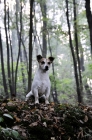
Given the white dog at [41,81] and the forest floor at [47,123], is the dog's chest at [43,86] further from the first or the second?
the forest floor at [47,123]

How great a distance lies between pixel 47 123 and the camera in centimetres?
402

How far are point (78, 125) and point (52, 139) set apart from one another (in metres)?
0.86

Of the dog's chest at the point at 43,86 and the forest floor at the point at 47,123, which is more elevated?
the dog's chest at the point at 43,86

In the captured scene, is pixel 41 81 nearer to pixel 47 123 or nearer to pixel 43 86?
pixel 43 86

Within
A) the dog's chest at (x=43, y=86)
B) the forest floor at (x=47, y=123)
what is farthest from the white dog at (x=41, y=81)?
the forest floor at (x=47, y=123)

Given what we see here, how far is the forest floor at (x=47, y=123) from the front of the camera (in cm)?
361

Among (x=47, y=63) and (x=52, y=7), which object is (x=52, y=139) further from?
(x=52, y=7)

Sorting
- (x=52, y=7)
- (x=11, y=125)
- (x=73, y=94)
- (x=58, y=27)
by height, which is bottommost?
(x=73, y=94)

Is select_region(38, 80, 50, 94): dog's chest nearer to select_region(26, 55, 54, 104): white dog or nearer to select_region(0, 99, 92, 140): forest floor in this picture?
select_region(26, 55, 54, 104): white dog

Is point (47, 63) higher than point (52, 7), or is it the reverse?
point (52, 7)

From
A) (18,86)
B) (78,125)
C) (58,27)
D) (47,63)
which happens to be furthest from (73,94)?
(78,125)

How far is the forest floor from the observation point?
361 centimetres

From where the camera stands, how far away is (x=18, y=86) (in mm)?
23547

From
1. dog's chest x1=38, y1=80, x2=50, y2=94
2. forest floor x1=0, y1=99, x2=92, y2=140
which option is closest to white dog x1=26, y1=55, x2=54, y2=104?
dog's chest x1=38, y1=80, x2=50, y2=94
